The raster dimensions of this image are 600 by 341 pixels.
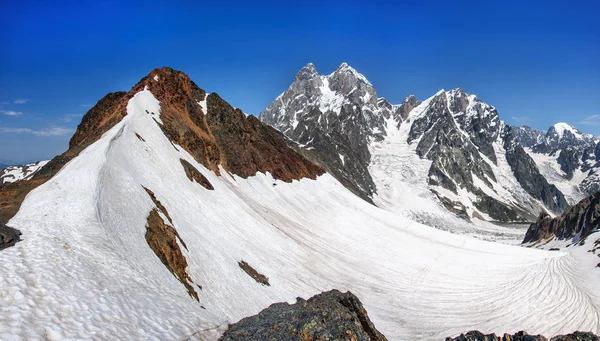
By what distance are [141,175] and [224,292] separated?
15815mm

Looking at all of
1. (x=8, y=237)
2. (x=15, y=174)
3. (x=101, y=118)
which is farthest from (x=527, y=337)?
(x=15, y=174)

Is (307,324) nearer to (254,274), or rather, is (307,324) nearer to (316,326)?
(316,326)

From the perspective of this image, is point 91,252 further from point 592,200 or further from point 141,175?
point 592,200

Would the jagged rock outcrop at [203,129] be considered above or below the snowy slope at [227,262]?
above

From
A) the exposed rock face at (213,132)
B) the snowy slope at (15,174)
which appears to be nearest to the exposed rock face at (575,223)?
the exposed rock face at (213,132)

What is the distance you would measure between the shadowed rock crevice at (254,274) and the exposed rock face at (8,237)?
58.4 ft

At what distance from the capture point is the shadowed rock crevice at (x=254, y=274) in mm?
30544

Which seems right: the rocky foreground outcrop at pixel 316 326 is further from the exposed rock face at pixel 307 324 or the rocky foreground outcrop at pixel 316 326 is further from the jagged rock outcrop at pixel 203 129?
the jagged rock outcrop at pixel 203 129

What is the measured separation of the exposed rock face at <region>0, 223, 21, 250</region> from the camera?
545 inches

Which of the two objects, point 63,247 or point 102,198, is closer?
point 63,247

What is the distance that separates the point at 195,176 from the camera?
45.3 meters

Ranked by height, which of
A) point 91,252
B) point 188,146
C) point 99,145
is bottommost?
point 91,252

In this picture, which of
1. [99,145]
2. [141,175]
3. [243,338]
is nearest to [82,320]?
[243,338]

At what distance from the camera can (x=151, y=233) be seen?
22.1 meters
